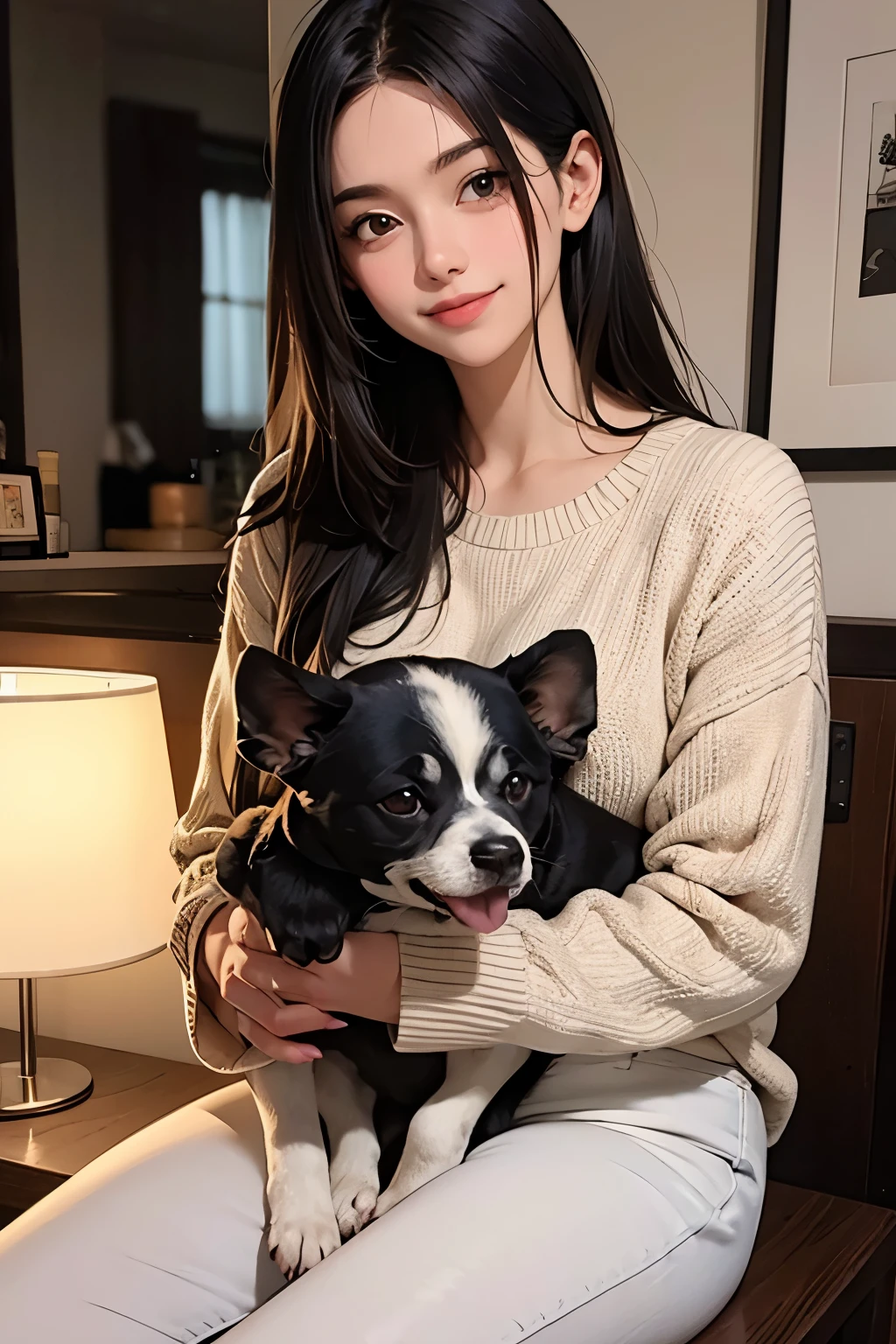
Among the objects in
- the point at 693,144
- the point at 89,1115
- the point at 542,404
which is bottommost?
the point at 89,1115

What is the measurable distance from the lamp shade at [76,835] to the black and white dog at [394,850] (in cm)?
72

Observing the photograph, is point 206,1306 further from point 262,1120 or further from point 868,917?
point 868,917

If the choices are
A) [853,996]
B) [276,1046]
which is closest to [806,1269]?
[853,996]

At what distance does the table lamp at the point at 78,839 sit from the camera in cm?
173

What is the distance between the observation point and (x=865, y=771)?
4.77ft

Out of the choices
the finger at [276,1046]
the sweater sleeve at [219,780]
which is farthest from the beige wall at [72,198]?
the finger at [276,1046]

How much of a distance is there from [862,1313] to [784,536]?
2.77 ft

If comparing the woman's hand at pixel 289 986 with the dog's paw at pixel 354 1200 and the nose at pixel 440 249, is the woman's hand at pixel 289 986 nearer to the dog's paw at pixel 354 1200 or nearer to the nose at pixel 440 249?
the dog's paw at pixel 354 1200

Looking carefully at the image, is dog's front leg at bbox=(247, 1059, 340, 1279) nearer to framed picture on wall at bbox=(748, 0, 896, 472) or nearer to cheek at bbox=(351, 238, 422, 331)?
cheek at bbox=(351, 238, 422, 331)

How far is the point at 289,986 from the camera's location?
1.08 meters

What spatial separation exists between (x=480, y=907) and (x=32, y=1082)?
1260mm

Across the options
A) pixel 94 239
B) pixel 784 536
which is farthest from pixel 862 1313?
pixel 94 239

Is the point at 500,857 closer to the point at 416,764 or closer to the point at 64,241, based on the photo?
the point at 416,764

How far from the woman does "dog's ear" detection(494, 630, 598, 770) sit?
0.53ft
